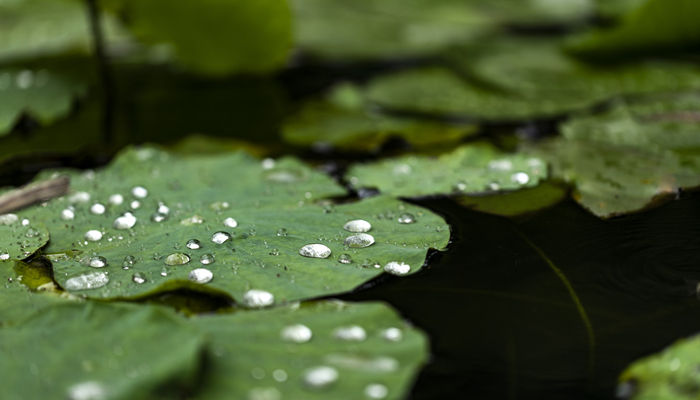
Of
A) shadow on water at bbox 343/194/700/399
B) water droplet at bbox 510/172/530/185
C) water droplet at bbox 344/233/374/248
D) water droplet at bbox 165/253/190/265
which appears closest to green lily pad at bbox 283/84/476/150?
water droplet at bbox 510/172/530/185

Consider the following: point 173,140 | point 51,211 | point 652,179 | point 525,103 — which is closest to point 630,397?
point 652,179

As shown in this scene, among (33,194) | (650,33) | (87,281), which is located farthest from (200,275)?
(650,33)

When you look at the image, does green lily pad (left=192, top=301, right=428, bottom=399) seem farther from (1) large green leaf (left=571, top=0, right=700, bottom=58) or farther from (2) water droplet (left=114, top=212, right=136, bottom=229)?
(1) large green leaf (left=571, top=0, right=700, bottom=58)

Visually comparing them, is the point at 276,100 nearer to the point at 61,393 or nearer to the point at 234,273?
the point at 234,273

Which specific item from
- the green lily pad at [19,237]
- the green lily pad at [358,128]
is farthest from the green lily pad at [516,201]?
the green lily pad at [19,237]

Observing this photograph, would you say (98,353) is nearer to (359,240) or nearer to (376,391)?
(376,391)

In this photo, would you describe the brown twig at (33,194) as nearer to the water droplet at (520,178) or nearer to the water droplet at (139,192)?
the water droplet at (139,192)
